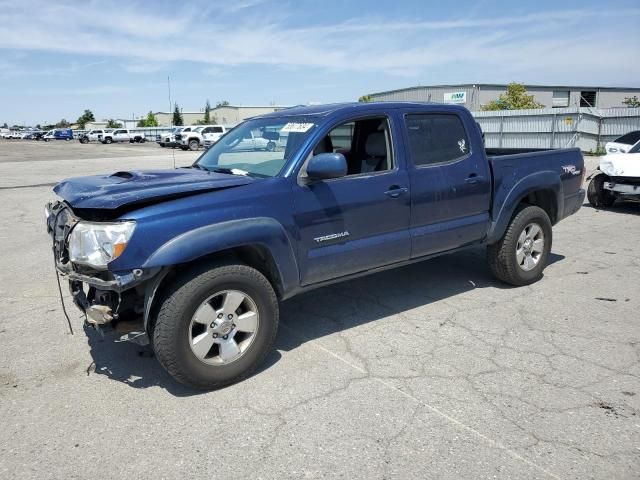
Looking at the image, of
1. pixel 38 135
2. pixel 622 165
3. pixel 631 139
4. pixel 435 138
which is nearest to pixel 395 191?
pixel 435 138

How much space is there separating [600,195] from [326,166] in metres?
8.61

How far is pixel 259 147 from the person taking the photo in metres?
4.39

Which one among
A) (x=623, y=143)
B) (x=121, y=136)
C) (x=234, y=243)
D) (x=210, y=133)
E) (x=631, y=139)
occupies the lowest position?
(x=234, y=243)

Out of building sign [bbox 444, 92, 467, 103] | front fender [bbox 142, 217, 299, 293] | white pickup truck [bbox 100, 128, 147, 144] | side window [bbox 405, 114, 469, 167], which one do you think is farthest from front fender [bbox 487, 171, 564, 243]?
white pickup truck [bbox 100, 128, 147, 144]

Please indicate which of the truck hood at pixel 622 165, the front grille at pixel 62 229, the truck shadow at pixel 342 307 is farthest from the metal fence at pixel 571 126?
the front grille at pixel 62 229

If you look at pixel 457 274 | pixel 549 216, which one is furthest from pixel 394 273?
pixel 549 216

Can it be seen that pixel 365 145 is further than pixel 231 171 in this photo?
Yes

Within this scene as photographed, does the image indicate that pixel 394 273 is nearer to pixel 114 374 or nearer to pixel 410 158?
pixel 410 158

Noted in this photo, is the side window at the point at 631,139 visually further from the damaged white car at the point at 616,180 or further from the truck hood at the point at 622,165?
the truck hood at the point at 622,165

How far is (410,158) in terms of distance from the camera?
449 cm

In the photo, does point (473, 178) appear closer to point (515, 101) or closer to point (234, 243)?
point (234, 243)

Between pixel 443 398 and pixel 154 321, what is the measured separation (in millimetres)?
1891

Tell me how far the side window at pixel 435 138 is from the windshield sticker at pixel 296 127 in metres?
0.94

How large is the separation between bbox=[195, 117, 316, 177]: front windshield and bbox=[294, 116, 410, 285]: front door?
226mm
